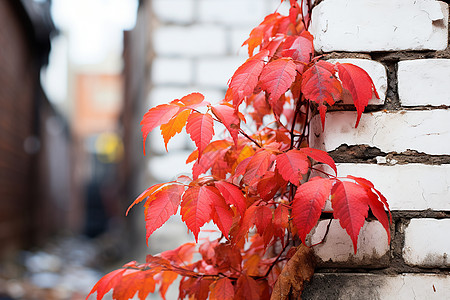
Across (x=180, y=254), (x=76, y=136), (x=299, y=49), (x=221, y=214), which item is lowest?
(x=76, y=136)

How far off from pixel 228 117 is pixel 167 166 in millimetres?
1872

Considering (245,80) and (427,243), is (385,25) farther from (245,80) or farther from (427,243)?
(427,243)

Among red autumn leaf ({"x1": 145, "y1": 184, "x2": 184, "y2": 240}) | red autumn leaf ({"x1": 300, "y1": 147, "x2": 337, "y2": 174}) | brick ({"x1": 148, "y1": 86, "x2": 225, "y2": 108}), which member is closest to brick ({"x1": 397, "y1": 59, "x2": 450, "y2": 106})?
red autumn leaf ({"x1": 300, "y1": 147, "x2": 337, "y2": 174})

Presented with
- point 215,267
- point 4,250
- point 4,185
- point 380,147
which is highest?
point 380,147

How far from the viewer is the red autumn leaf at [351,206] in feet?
2.81

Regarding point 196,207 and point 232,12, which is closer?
point 196,207

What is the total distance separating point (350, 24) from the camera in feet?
3.54

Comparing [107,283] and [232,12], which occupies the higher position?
[232,12]

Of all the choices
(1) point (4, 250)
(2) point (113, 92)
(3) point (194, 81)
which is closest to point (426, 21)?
(3) point (194, 81)

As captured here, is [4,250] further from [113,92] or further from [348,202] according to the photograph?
[113,92]

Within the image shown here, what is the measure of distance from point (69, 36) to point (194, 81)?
23.1m

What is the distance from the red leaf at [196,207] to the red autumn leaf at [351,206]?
27 centimetres

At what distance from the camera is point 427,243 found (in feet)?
3.40

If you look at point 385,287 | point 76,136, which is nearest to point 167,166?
point 385,287
